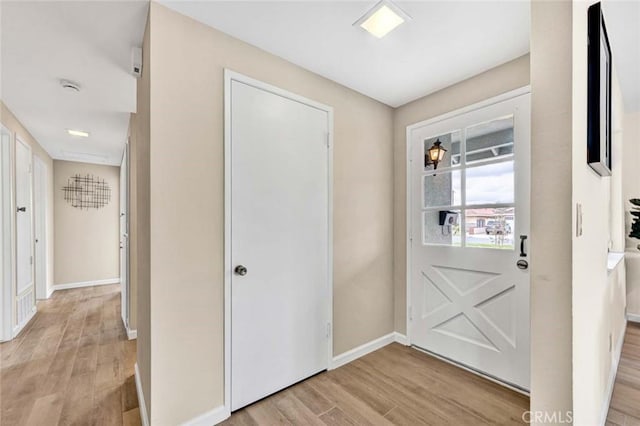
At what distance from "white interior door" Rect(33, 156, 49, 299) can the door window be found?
522 centimetres

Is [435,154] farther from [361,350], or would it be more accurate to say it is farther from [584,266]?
[361,350]

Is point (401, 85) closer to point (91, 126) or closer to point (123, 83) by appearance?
point (123, 83)

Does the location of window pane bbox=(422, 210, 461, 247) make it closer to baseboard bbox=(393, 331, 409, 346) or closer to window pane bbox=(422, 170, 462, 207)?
window pane bbox=(422, 170, 462, 207)

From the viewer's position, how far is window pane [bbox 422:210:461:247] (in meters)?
2.46

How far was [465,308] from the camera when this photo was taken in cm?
237

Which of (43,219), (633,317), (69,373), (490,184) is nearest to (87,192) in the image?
(43,219)

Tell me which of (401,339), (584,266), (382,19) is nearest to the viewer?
(584,266)

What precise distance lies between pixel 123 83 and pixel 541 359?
10.4 feet

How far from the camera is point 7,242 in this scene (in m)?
2.96

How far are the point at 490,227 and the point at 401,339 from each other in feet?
4.48

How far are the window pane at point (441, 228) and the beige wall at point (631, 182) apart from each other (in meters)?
2.25

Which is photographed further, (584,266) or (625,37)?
(625,37)

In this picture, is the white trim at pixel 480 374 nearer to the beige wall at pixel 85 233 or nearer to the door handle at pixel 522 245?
the door handle at pixel 522 245

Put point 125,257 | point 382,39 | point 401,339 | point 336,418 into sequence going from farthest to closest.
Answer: point 125,257 → point 401,339 → point 382,39 → point 336,418
